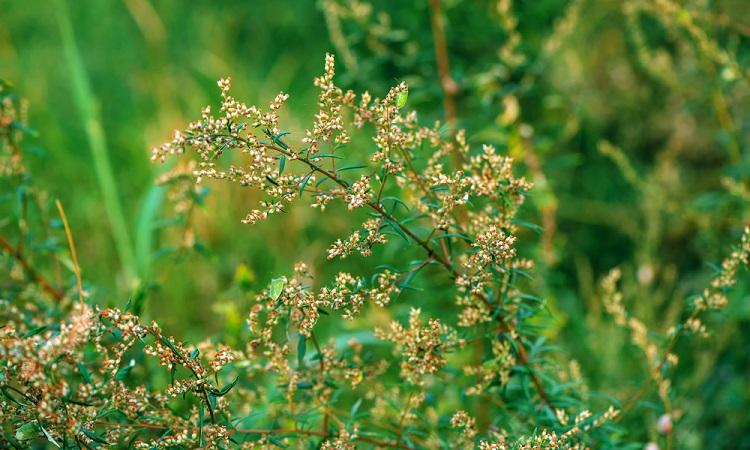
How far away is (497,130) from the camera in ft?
8.08

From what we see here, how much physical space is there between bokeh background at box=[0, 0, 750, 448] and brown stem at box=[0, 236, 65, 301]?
0.36ft

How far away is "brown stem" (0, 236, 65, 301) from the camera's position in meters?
1.84

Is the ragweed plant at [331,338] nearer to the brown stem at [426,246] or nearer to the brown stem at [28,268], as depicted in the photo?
the brown stem at [426,246]

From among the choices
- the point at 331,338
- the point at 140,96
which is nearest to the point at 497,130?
the point at 331,338

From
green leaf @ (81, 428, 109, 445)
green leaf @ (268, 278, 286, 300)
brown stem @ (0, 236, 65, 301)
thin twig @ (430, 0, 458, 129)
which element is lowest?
green leaf @ (81, 428, 109, 445)

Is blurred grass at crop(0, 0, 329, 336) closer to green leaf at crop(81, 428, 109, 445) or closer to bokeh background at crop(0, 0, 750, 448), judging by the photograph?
bokeh background at crop(0, 0, 750, 448)

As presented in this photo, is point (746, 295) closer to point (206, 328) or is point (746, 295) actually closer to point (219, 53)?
point (206, 328)

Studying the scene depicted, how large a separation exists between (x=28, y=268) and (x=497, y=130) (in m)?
1.43

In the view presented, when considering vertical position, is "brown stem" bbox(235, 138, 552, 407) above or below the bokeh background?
below

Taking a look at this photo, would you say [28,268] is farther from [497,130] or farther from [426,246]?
[497,130]

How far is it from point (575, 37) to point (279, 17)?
6.48ft

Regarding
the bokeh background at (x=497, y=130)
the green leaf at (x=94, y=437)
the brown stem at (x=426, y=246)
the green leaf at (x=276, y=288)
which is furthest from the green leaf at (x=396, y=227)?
the bokeh background at (x=497, y=130)

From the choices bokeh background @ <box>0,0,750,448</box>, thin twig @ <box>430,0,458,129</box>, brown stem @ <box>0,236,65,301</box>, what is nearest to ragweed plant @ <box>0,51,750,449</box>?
brown stem @ <box>0,236,65,301</box>

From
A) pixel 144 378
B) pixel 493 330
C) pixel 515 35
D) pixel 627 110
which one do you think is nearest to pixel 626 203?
pixel 627 110
